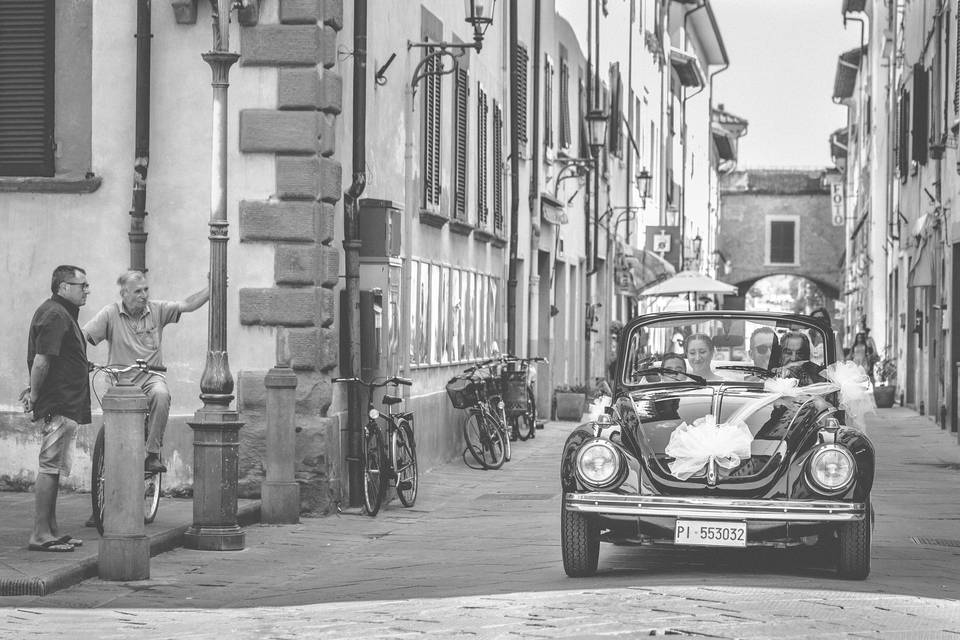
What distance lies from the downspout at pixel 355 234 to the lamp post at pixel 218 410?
2.76m

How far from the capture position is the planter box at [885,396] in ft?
110

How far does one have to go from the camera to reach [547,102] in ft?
92.6

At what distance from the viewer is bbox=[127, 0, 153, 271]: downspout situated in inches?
540

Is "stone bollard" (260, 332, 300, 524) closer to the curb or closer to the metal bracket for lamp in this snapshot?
the curb

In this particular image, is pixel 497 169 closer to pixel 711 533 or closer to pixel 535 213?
pixel 535 213

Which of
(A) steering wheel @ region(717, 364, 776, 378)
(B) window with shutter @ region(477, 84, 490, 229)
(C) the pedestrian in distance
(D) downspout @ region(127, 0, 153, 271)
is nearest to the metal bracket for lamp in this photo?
(D) downspout @ region(127, 0, 153, 271)

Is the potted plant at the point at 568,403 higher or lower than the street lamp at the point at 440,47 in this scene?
lower

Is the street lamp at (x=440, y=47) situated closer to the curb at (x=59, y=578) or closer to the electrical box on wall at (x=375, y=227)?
the electrical box on wall at (x=375, y=227)

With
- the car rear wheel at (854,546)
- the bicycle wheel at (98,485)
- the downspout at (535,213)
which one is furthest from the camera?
the downspout at (535,213)

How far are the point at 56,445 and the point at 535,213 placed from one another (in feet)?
54.2

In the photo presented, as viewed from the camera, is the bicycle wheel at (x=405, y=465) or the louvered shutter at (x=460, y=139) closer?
the bicycle wheel at (x=405, y=465)

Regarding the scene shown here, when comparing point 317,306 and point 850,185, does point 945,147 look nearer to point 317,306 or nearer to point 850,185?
point 317,306

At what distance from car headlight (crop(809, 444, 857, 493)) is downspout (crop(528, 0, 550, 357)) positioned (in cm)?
1705


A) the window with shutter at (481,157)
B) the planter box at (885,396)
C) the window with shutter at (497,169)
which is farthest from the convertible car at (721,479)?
the planter box at (885,396)
